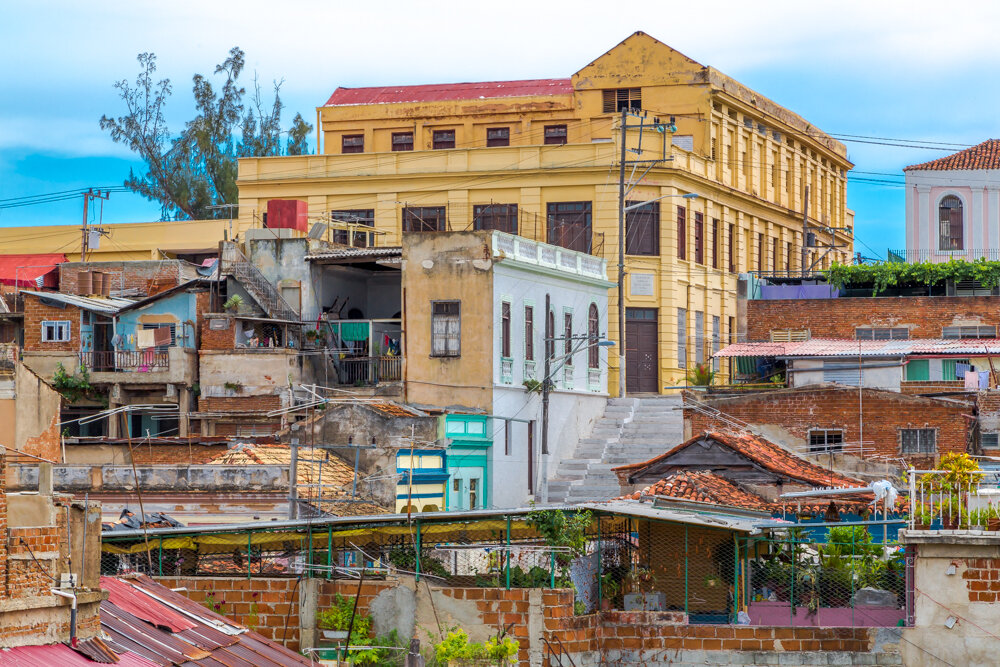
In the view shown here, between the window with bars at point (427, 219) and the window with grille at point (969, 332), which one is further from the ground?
the window with bars at point (427, 219)

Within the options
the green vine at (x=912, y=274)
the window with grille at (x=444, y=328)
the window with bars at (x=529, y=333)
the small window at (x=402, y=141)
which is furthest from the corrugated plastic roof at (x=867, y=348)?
the small window at (x=402, y=141)

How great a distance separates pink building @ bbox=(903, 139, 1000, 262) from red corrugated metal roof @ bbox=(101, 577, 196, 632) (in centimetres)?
4896

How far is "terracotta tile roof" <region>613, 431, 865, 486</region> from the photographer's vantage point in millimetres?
35156

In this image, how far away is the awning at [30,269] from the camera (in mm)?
60500

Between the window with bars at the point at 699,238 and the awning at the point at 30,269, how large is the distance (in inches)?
929

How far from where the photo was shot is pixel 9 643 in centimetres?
1509

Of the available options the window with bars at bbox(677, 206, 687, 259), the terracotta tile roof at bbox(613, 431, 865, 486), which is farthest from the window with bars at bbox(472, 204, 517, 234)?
the terracotta tile roof at bbox(613, 431, 865, 486)

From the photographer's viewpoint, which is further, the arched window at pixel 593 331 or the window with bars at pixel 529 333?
the arched window at pixel 593 331

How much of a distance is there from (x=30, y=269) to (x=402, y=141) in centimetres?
1570

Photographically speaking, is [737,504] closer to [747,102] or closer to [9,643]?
[9,643]

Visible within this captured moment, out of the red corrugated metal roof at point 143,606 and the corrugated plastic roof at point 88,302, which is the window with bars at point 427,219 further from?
the red corrugated metal roof at point 143,606

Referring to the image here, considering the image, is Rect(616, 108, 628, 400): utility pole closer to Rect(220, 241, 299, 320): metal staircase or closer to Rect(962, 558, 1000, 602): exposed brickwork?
Rect(220, 241, 299, 320): metal staircase

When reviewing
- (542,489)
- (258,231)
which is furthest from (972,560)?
(258,231)

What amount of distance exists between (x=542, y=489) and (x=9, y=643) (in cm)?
2938
